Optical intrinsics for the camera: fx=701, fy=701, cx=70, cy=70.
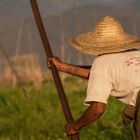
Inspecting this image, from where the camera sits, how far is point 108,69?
4.71 meters

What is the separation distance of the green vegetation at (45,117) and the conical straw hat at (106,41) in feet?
8.50

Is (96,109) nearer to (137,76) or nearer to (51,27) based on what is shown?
(137,76)

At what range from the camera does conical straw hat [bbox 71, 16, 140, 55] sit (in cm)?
487

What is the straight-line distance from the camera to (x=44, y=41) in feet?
16.6

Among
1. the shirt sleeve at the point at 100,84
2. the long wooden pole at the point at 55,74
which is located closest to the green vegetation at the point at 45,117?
the long wooden pole at the point at 55,74

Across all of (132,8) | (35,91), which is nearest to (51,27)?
(132,8)

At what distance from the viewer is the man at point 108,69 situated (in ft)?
15.4

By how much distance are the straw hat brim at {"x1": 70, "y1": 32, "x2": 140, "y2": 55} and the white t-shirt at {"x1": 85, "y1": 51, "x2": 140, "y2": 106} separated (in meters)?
0.05

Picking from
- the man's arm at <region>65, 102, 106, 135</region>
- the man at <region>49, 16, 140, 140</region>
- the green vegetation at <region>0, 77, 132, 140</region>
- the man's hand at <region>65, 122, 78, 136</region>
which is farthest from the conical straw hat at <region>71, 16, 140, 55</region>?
the green vegetation at <region>0, 77, 132, 140</region>

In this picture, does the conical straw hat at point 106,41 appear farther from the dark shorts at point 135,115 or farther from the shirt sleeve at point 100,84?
the dark shorts at point 135,115

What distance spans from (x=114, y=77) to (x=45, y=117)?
4.67m

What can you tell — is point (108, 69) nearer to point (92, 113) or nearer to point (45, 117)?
point (92, 113)

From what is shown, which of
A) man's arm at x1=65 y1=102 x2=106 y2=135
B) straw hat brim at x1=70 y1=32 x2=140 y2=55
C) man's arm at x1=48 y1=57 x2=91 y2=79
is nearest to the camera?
man's arm at x1=65 y1=102 x2=106 y2=135

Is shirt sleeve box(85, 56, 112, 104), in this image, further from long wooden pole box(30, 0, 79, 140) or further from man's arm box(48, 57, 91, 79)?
man's arm box(48, 57, 91, 79)
